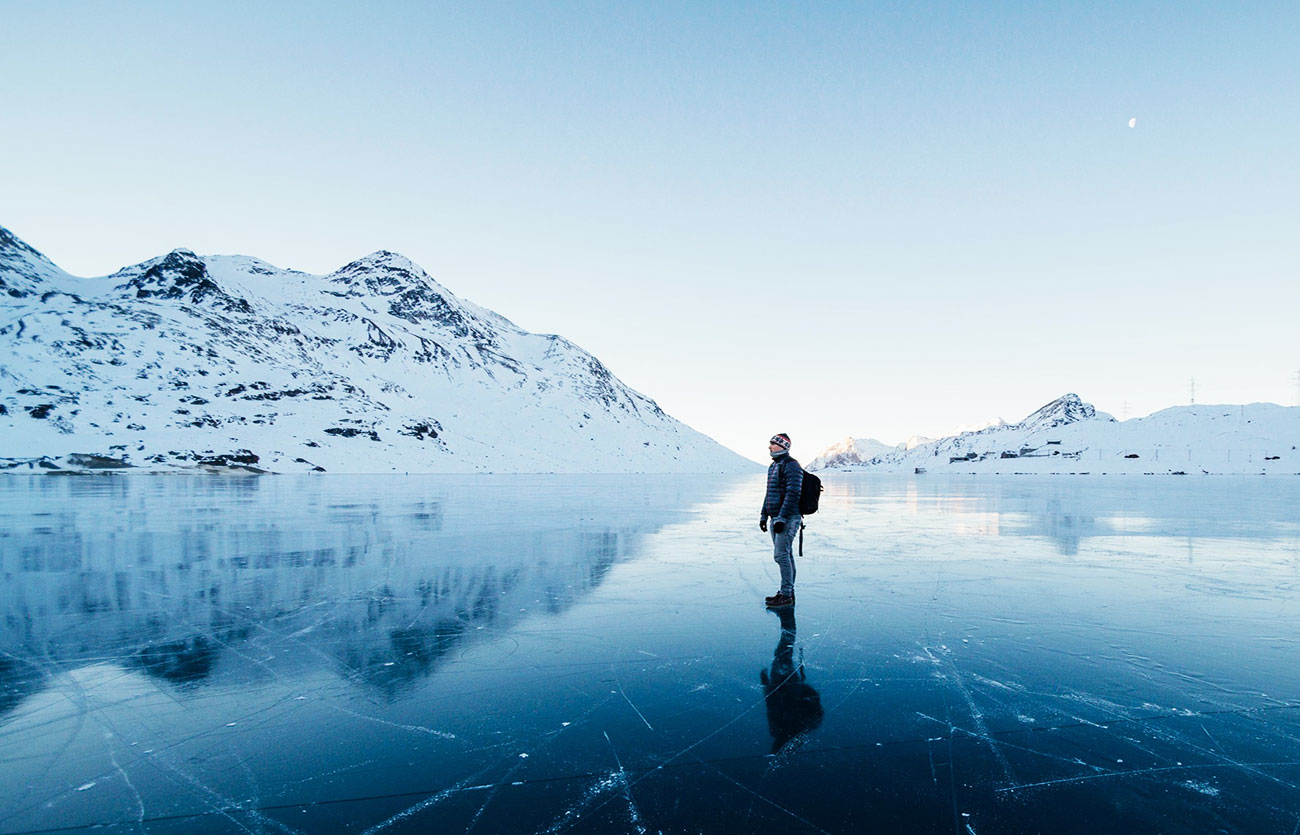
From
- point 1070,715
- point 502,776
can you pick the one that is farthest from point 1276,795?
point 502,776

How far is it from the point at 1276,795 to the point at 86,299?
627ft

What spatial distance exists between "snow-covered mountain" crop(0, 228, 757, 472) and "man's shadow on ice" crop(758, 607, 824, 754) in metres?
105

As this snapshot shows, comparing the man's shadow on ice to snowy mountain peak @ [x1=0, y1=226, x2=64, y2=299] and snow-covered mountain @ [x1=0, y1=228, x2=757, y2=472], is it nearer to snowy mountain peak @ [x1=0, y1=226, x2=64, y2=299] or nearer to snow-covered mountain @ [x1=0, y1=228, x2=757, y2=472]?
snow-covered mountain @ [x1=0, y1=228, x2=757, y2=472]

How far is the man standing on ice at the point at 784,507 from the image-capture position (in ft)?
27.9

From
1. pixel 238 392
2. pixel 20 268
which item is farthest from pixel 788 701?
pixel 20 268

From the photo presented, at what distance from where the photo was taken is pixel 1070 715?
4.97 metres

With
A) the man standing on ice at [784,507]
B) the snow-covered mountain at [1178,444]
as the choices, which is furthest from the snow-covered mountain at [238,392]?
the man standing on ice at [784,507]

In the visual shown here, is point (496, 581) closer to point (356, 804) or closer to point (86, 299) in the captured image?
point (356, 804)

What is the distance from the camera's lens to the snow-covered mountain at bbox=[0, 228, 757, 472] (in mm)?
93875

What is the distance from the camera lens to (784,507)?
8.52 metres

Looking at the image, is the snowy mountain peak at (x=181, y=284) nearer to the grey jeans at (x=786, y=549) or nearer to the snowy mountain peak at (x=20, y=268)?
the snowy mountain peak at (x=20, y=268)

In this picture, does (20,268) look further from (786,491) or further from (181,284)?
(786,491)

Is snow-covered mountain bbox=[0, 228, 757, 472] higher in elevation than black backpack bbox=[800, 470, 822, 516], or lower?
higher

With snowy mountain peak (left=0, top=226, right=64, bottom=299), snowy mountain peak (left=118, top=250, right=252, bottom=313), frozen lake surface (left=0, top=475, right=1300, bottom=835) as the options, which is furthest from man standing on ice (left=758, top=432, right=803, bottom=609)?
snowy mountain peak (left=118, top=250, right=252, bottom=313)
